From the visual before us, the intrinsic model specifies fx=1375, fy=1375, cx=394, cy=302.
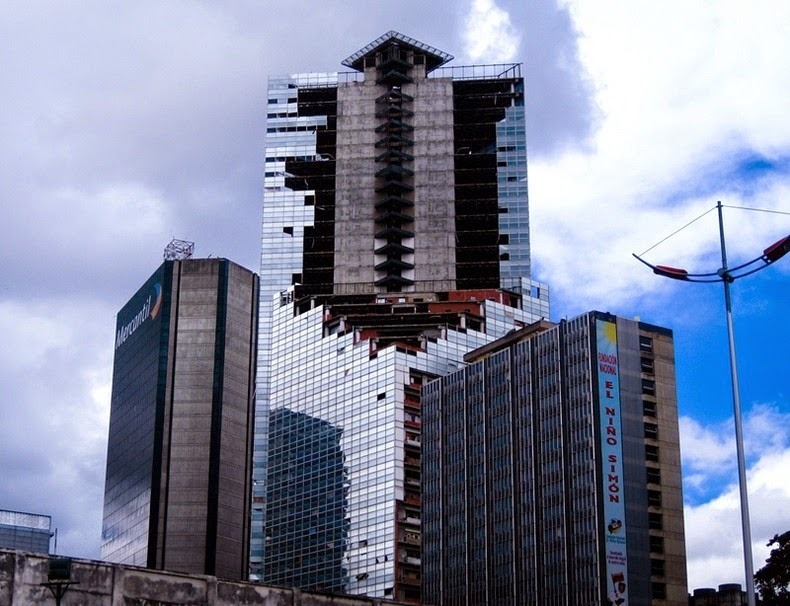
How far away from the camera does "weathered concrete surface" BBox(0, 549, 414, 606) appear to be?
73.8 metres

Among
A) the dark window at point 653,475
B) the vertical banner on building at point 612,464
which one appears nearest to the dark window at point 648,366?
the vertical banner on building at point 612,464

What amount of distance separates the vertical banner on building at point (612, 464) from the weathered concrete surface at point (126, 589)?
105 metres

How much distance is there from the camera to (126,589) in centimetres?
7644

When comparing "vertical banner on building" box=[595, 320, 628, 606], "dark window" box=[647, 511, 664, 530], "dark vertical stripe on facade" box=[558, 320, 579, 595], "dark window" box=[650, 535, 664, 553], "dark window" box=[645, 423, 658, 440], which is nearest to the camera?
"vertical banner on building" box=[595, 320, 628, 606]

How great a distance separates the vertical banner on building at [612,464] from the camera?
180250mm

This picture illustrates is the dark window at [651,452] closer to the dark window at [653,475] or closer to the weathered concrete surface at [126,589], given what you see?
the dark window at [653,475]

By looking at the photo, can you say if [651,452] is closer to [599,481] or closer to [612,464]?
[612,464]

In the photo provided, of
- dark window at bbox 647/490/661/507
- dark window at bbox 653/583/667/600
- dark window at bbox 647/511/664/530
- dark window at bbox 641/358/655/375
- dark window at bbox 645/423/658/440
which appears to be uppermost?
dark window at bbox 641/358/655/375

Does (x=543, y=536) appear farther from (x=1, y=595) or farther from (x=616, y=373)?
(x=1, y=595)

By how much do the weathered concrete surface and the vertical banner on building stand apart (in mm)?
104554

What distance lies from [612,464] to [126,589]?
390 ft

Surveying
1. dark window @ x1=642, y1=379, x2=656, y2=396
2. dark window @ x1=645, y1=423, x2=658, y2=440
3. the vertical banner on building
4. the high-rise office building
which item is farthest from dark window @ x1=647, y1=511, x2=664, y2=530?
dark window @ x1=642, y1=379, x2=656, y2=396

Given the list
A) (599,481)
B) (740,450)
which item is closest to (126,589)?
(740,450)

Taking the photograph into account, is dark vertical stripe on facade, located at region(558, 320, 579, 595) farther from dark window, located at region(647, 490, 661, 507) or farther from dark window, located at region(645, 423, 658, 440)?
dark window, located at region(645, 423, 658, 440)
